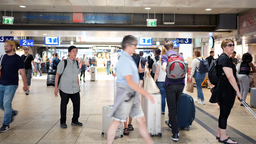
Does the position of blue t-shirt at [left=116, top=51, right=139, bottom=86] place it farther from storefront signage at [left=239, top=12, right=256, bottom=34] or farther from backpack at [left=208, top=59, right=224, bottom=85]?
storefront signage at [left=239, top=12, right=256, bottom=34]

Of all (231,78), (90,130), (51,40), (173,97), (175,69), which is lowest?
(90,130)

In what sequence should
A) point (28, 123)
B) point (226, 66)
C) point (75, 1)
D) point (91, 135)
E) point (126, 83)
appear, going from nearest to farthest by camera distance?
point (126, 83)
point (226, 66)
point (91, 135)
point (28, 123)
point (75, 1)

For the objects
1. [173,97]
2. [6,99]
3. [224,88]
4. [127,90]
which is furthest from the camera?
[6,99]

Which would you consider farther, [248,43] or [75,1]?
[248,43]

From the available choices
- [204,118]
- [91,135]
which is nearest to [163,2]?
Result: [204,118]

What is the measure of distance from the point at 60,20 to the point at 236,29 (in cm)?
958

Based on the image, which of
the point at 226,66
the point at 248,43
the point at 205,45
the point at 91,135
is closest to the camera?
the point at 226,66

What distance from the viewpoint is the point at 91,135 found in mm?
4121

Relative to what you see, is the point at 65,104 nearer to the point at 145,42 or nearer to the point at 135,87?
the point at 135,87

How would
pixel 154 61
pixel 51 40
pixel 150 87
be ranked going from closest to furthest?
pixel 150 87, pixel 154 61, pixel 51 40

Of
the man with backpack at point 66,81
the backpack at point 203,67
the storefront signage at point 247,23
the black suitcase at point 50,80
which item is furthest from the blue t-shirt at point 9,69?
the storefront signage at point 247,23

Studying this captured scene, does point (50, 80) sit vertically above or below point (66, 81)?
below

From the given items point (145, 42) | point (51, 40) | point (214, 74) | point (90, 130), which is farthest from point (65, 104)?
point (51, 40)

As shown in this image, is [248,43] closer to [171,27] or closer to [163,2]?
[171,27]
